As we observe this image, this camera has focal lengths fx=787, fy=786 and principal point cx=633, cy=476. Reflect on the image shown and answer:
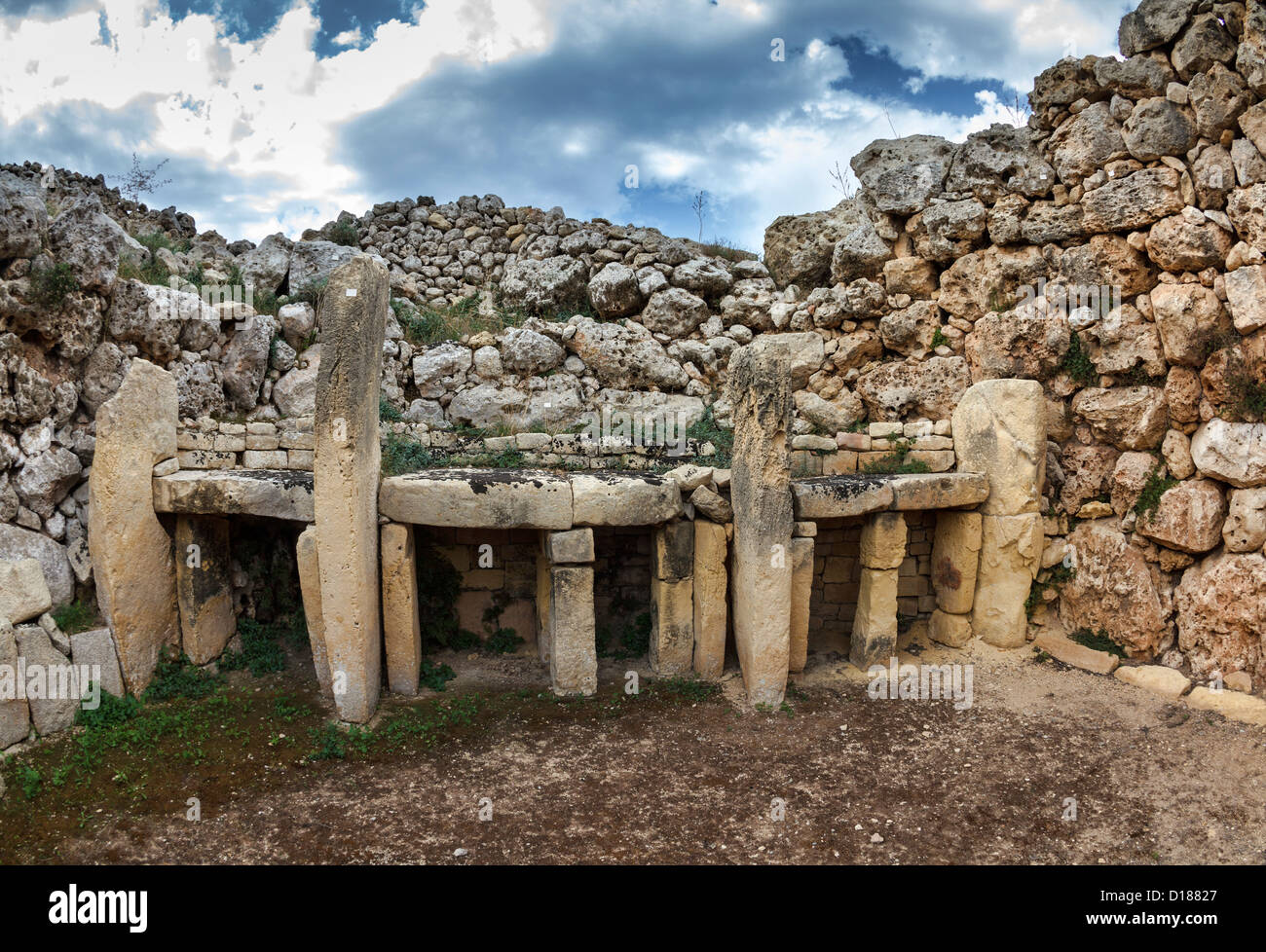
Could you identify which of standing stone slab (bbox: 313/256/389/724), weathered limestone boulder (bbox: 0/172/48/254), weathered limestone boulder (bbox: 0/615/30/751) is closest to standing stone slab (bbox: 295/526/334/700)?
standing stone slab (bbox: 313/256/389/724)

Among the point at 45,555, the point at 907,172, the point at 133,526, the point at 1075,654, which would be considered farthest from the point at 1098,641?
the point at 45,555

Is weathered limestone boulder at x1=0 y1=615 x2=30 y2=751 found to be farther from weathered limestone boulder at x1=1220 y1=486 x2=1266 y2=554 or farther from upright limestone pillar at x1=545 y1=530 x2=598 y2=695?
weathered limestone boulder at x1=1220 y1=486 x2=1266 y2=554

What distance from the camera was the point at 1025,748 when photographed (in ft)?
21.1

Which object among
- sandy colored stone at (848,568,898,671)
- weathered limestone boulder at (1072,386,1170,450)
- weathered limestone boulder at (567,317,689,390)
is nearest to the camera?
sandy colored stone at (848,568,898,671)

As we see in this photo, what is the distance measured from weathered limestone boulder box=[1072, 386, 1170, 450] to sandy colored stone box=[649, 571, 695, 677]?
15.0ft

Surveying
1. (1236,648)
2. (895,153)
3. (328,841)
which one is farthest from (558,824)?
(895,153)

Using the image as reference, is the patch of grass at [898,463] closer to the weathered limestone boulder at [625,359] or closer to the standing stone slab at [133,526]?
the weathered limestone boulder at [625,359]

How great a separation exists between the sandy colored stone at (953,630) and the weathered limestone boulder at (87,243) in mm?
9116

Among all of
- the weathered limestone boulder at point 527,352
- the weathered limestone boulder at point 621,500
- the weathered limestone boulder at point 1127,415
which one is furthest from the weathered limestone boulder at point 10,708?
the weathered limestone boulder at point 1127,415

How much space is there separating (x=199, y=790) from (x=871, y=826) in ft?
15.5

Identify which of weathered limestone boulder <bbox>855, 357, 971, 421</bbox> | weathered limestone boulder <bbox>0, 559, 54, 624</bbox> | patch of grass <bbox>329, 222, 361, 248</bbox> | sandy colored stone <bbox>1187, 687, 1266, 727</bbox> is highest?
patch of grass <bbox>329, 222, 361, 248</bbox>

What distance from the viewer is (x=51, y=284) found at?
277 inches

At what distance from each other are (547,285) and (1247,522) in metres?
8.34

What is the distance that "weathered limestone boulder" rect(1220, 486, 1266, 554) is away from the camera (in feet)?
23.2
